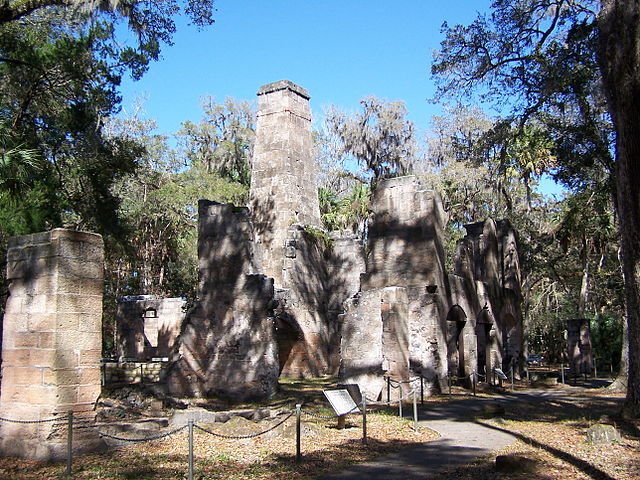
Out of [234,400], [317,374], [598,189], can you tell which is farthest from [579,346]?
[234,400]

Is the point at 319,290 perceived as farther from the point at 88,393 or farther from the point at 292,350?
the point at 88,393

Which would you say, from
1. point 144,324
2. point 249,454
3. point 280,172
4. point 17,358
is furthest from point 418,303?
point 144,324

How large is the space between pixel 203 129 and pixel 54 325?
3578 centimetres

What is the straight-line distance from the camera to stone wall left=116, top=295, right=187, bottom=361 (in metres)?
31.6

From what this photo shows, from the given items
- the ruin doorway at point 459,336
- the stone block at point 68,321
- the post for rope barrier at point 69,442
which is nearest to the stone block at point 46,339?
the stone block at point 68,321

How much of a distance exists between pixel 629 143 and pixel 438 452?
22.2 ft

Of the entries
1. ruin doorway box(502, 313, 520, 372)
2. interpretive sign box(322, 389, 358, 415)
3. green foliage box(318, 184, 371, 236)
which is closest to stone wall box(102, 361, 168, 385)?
interpretive sign box(322, 389, 358, 415)

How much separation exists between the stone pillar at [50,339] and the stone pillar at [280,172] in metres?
16.3

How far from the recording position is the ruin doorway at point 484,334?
77.9 ft

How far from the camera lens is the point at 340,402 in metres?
11.8

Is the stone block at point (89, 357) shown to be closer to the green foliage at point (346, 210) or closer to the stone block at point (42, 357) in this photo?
the stone block at point (42, 357)

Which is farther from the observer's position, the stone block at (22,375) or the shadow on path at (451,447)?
the stone block at (22,375)

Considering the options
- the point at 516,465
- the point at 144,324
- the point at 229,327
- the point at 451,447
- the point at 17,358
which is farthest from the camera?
the point at 144,324

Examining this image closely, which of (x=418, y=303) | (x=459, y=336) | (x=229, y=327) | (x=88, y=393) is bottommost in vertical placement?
(x=88, y=393)
